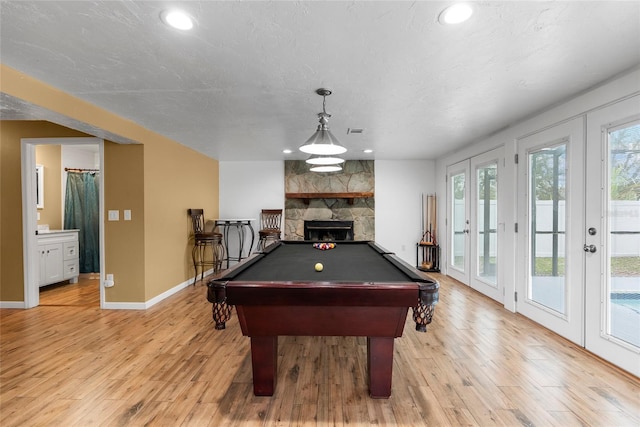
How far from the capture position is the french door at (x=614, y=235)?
230cm

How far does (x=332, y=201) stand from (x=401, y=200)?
56.5 inches

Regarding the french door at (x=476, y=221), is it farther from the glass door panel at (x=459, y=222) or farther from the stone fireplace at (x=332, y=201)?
the stone fireplace at (x=332, y=201)

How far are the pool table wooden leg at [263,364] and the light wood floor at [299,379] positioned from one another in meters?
0.07

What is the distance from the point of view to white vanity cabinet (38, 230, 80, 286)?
4.50 m

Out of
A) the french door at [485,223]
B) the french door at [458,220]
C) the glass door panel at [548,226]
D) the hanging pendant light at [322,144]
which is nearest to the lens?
the hanging pendant light at [322,144]

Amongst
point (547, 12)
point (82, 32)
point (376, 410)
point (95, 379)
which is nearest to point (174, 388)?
point (95, 379)

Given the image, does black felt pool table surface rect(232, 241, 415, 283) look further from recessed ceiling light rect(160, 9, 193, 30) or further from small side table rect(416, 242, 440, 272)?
small side table rect(416, 242, 440, 272)

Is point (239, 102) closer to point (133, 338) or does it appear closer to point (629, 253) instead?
point (133, 338)

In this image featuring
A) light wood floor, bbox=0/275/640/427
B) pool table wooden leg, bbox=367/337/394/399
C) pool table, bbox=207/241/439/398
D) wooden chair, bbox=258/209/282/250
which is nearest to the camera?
pool table, bbox=207/241/439/398

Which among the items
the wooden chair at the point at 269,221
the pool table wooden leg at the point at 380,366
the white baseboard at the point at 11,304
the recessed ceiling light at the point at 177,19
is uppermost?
the recessed ceiling light at the point at 177,19

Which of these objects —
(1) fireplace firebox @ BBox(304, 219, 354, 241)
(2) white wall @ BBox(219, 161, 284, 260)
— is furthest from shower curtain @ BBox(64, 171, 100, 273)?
(1) fireplace firebox @ BBox(304, 219, 354, 241)

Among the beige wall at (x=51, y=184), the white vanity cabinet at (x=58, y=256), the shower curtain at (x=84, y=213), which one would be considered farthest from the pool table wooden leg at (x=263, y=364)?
the beige wall at (x=51, y=184)

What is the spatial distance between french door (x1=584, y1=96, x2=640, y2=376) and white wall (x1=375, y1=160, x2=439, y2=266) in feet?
12.0

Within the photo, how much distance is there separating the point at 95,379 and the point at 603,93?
454 cm
